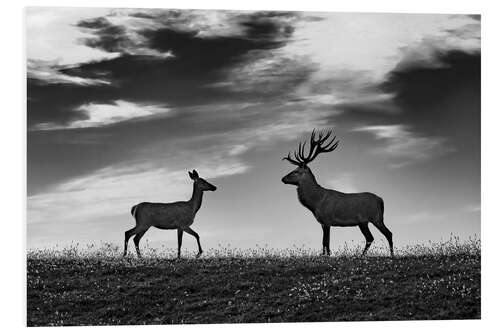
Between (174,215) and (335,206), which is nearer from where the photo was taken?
(174,215)

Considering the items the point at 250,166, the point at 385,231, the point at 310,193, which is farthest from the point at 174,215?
the point at 385,231

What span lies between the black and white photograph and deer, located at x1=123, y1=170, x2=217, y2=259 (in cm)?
2

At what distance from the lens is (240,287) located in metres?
11.4

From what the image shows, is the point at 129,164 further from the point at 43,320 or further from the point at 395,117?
the point at 395,117

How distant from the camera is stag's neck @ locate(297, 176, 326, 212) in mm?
11766

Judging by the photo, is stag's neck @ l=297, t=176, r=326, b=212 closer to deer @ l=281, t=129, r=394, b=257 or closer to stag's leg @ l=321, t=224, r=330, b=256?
deer @ l=281, t=129, r=394, b=257

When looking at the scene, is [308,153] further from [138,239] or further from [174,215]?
[138,239]

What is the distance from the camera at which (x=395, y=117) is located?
1182cm

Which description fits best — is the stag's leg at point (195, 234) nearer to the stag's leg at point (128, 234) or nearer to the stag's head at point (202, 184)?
the stag's head at point (202, 184)

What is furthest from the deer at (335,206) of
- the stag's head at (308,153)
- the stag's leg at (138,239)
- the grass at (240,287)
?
the stag's leg at (138,239)

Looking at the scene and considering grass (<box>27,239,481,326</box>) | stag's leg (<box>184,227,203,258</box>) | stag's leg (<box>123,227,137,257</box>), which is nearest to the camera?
grass (<box>27,239,481,326</box>)

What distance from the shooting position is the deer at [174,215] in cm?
1143

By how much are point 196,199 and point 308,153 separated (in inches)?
54.4

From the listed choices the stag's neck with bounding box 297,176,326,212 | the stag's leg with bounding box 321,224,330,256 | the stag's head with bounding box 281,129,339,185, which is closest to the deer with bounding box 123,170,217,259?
the stag's head with bounding box 281,129,339,185
